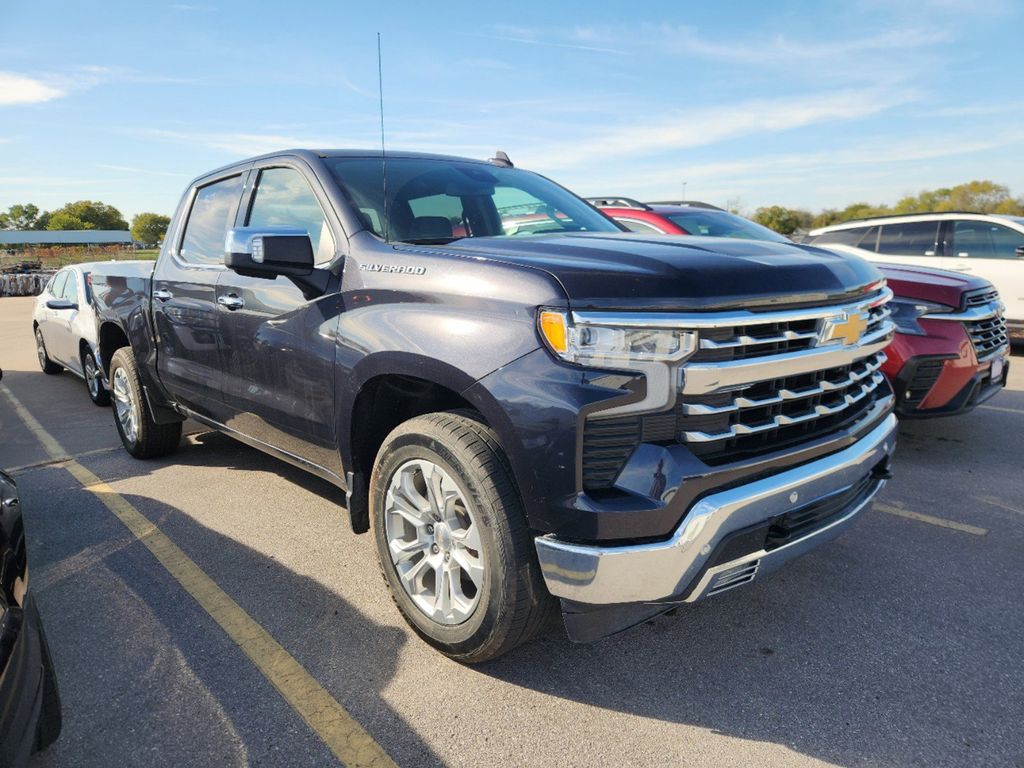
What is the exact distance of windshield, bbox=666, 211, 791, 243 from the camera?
23.4 feet

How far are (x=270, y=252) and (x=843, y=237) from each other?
28.2 ft

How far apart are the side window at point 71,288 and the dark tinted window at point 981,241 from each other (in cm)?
1036

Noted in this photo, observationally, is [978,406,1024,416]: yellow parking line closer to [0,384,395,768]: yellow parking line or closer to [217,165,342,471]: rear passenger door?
[217,165,342,471]: rear passenger door

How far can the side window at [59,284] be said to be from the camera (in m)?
8.44

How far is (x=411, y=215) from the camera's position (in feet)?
10.4

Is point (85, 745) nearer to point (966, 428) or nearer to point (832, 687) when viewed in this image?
point (832, 687)

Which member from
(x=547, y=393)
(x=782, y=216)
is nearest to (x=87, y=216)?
(x=782, y=216)

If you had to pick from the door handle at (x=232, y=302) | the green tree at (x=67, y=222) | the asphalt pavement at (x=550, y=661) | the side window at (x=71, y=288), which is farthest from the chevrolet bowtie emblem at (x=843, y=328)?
the green tree at (x=67, y=222)

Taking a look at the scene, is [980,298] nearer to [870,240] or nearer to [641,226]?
[641,226]

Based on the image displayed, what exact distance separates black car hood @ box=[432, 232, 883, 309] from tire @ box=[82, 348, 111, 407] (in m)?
5.86

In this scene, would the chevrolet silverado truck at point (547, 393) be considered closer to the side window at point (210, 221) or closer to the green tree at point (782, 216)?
the side window at point (210, 221)

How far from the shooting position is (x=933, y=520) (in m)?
3.89

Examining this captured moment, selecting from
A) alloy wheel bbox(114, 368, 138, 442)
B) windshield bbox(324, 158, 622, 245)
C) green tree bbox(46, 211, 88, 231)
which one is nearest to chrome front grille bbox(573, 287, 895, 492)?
windshield bbox(324, 158, 622, 245)

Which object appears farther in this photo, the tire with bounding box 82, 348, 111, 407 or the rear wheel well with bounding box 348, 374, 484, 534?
the tire with bounding box 82, 348, 111, 407
